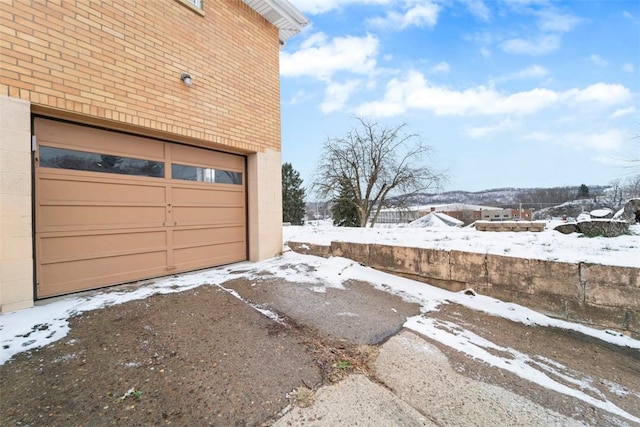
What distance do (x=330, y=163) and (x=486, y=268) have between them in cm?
1549

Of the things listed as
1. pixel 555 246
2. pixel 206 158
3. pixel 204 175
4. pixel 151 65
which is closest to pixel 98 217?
pixel 204 175

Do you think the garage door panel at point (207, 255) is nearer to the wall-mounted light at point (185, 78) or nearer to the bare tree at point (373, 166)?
the wall-mounted light at point (185, 78)

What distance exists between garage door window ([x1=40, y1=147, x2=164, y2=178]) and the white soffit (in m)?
3.83

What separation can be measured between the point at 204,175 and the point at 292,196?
27704mm

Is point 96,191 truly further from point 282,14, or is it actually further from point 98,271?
point 282,14

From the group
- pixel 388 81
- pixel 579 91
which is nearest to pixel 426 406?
pixel 579 91

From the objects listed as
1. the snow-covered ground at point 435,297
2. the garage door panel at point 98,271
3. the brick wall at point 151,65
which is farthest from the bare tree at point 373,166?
the garage door panel at point 98,271

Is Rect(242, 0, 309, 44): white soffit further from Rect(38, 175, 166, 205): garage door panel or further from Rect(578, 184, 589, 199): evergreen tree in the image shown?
Rect(578, 184, 589, 199): evergreen tree

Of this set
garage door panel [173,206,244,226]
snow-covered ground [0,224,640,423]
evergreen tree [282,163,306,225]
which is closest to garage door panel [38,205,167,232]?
garage door panel [173,206,244,226]

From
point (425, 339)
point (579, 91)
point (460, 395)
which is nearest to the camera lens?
point (460, 395)

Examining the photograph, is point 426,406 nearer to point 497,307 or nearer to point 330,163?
point 497,307

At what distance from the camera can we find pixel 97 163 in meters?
3.62

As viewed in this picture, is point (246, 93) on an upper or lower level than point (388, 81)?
lower

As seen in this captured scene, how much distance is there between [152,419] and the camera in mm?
1485
